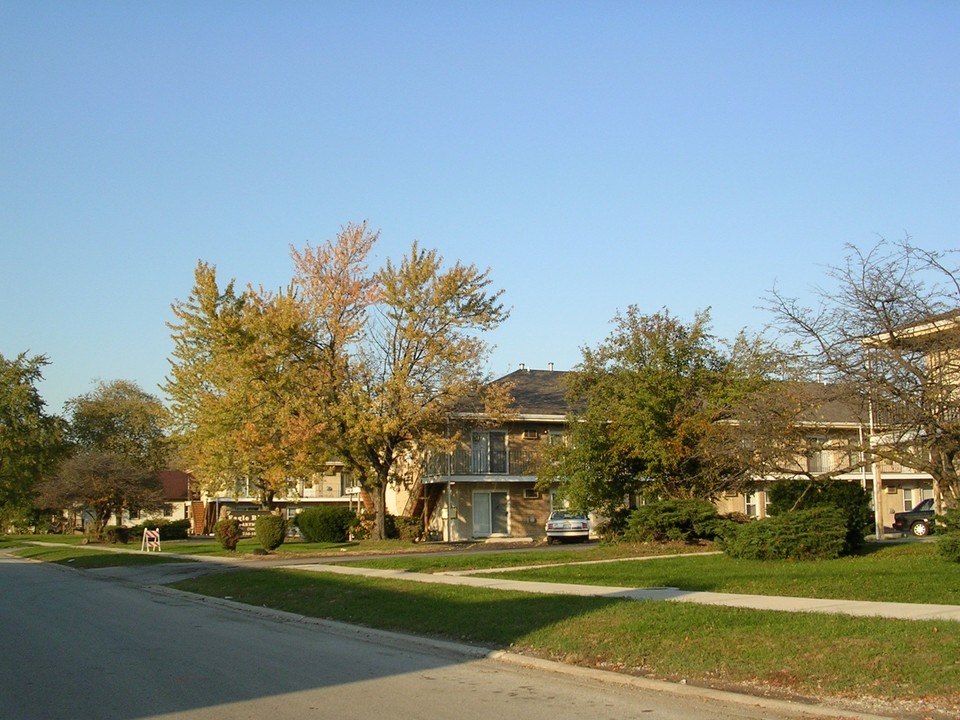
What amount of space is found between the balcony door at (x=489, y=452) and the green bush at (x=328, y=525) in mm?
6580

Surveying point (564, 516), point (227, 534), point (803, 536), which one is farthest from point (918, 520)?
point (227, 534)

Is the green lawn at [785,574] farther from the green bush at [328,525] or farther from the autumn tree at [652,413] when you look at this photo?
the green bush at [328,525]

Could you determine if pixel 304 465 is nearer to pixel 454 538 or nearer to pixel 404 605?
pixel 454 538

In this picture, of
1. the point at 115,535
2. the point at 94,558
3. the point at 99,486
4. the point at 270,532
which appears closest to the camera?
the point at 270,532

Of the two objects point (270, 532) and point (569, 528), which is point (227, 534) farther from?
point (569, 528)

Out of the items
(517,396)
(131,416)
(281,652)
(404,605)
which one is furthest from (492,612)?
(131,416)

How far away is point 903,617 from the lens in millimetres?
12430

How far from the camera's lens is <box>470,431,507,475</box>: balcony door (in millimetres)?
44406

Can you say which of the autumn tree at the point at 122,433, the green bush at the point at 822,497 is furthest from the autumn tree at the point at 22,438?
the green bush at the point at 822,497

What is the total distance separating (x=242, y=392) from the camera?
41406mm

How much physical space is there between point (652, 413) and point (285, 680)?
1982cm

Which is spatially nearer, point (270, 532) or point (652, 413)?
point (652, 413)

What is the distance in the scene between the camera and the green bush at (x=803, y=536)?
21.6 metres

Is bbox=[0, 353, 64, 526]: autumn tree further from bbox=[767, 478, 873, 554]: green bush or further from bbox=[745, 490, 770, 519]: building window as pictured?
bbox=[767, 478, 873, 554]: green bush
